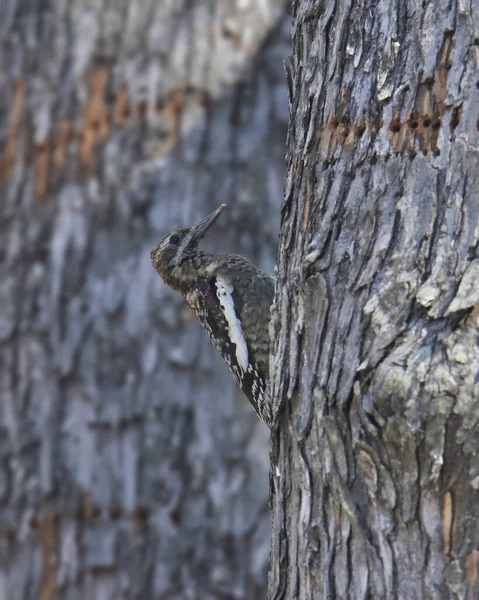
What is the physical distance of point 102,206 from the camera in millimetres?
4324

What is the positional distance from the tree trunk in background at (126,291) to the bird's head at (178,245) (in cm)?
28

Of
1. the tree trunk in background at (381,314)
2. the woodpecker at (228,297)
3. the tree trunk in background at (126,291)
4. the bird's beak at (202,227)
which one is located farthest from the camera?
the tree trunk in background at (126,291)

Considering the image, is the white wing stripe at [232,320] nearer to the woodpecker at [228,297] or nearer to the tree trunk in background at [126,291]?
the woodpecker at [228,297]

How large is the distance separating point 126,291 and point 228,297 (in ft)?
2.58

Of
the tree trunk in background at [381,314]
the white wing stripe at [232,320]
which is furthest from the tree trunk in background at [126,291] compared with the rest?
the tree trunk in background at [381,314]

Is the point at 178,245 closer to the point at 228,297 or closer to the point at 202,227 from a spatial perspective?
the point at 202,227

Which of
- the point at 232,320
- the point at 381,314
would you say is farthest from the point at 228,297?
the point at 381,314

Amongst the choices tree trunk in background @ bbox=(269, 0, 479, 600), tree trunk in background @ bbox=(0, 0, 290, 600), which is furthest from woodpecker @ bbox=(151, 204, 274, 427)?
tree trunk in background @ bbox=(269, 0, 479, 600)

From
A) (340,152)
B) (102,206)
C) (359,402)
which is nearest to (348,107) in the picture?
(340,152)

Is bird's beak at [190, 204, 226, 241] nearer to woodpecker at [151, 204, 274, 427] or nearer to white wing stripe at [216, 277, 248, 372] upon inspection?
woodpecker at [151, 204, 274, 427]

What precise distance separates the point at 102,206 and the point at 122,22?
92 cm

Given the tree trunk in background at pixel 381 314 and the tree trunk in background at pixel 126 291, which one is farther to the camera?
the tree trunk in background at pixel 126 291

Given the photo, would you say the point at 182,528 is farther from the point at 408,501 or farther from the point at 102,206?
the point at 408,501

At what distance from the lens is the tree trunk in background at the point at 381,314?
1.74 m
